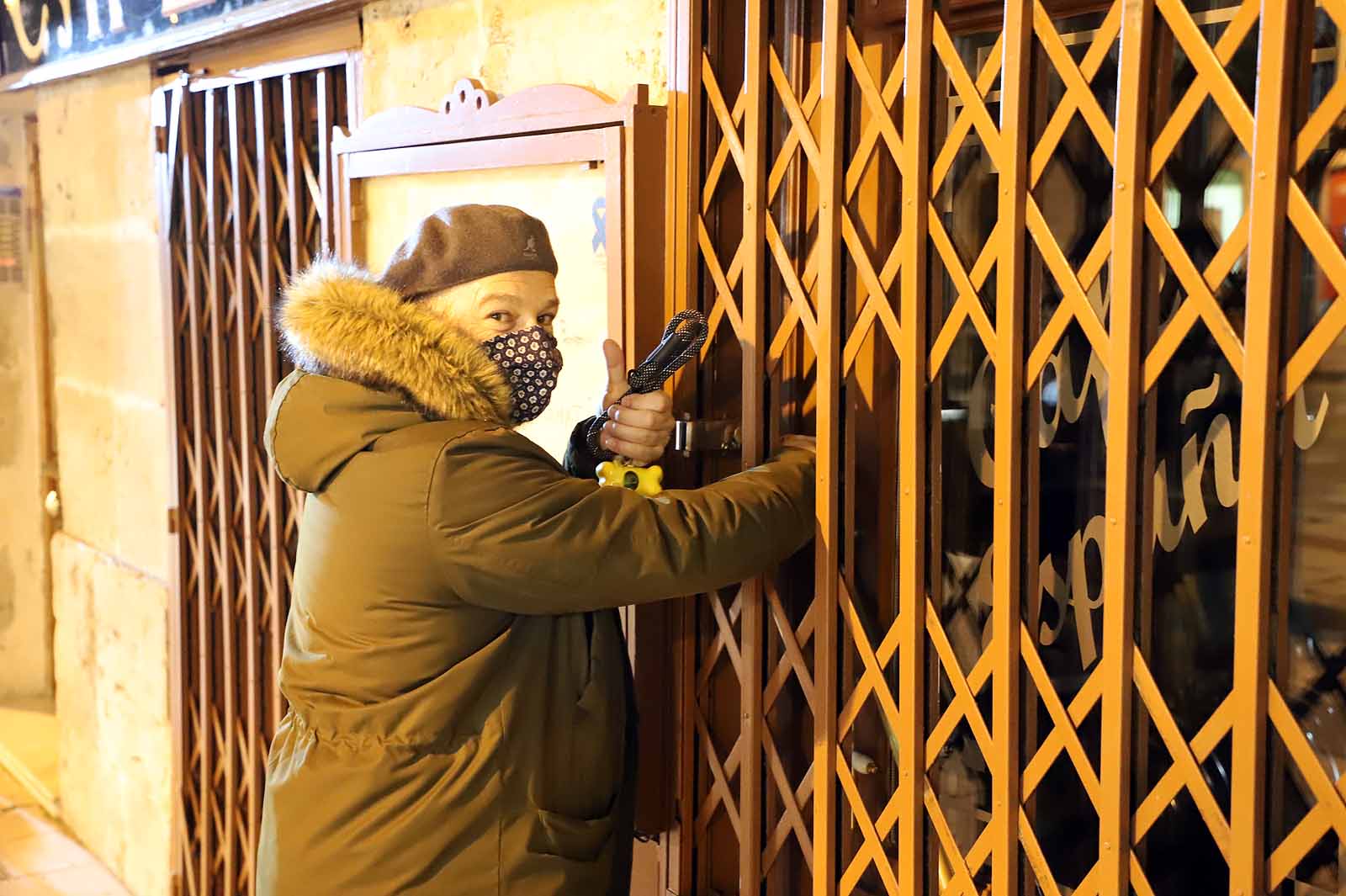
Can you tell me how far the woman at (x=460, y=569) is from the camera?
1.78 m

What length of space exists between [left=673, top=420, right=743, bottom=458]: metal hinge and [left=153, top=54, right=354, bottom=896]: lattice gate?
1317mm

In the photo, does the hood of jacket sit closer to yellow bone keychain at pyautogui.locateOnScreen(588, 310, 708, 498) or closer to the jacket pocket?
yellow bone keychain at pyautogui.locateOnScreen(588, 310, 708, 498)

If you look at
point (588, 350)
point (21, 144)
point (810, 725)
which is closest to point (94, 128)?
point (21, 144)

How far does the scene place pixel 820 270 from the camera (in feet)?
6.18

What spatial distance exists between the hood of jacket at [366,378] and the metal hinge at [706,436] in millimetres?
299

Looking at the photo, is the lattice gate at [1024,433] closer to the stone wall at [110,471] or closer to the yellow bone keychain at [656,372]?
the yellow bone keychain at [656,372]

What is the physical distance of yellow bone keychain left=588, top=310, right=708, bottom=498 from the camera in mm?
1929

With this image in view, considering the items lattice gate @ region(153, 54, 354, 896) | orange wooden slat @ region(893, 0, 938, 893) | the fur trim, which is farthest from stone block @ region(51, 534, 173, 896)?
orange wooden slat @ region(893, 0, 938, 893)

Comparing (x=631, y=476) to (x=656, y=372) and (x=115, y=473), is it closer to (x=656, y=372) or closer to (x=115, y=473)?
(x=656, y=372)

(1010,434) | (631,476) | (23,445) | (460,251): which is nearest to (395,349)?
(460,251)

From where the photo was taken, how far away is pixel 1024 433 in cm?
174

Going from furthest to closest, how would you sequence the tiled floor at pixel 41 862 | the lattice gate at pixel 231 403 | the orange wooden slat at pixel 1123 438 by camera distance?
the tiled floor at pixel 41 862
the lattice gate at pixel 231 403
the orange wooden slat at pixel 1123 438

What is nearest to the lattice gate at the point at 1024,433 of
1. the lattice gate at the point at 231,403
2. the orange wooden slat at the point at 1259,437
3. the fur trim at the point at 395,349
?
the orange wooden slat at the point at 1259,437

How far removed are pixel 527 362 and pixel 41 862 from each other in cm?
335
